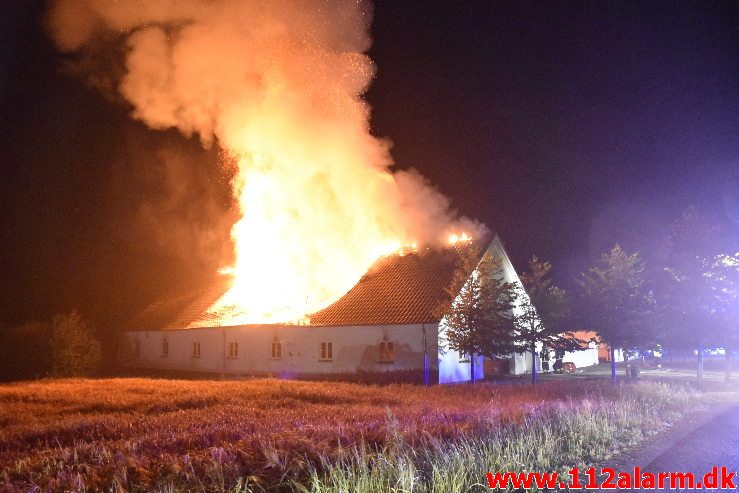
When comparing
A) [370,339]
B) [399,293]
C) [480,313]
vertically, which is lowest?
[370,339]

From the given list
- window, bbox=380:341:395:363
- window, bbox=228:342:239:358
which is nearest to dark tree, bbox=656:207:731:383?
window, bbox=380:341:395:363

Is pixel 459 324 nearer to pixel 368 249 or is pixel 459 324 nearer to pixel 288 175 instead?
pixel 368 249

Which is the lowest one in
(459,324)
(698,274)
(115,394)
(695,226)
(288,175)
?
A: (115,394)

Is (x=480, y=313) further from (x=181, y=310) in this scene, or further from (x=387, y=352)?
(x=181, y=310)

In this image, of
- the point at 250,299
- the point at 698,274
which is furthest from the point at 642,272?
the point at 250,299

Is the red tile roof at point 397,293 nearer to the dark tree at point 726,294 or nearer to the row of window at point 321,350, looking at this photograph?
the row of window at point 321,350

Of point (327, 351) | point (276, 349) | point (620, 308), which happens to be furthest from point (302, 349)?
point (620, 308)

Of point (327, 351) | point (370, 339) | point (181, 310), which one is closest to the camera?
point (370, 339)

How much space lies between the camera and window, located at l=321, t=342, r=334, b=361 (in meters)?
27.9

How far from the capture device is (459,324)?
23.4m

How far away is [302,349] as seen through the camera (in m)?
28.8

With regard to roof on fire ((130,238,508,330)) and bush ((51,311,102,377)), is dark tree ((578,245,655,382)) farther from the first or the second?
bush ((51,311,102,377))

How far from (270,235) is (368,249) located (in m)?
5.88

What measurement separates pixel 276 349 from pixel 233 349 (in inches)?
145
